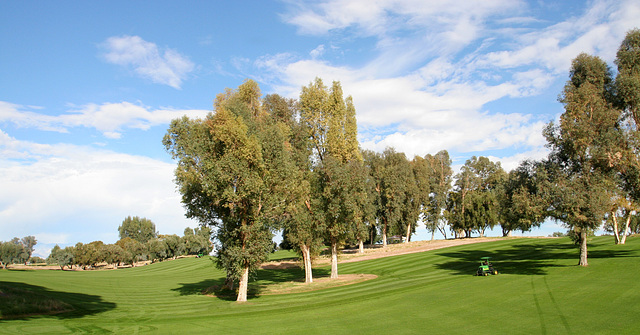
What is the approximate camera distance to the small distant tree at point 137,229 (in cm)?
14225

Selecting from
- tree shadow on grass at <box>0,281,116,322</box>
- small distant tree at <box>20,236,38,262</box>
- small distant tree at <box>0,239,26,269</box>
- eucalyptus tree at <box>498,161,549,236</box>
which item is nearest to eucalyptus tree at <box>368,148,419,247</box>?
eucalyptus tree at <box>498,161,549,236</box>

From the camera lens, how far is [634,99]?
29469 mm

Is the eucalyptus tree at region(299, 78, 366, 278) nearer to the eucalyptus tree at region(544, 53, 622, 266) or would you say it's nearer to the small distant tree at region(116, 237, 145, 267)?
the eucalyptus tree at region(544, 53, 622, 266)

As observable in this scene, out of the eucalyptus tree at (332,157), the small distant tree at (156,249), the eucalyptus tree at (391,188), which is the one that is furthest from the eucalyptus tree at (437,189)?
the small distant tree at (156,249)

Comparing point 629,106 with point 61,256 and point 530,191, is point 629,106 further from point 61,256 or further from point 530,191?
point 61,256

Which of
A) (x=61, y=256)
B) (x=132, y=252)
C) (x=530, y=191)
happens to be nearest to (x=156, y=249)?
(x=132, y=252)

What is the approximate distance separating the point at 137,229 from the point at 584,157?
15289 cm

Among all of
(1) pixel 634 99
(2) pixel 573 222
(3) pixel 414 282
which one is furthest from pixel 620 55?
(3) pixel 414 282

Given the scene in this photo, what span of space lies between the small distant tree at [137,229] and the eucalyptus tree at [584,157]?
147485 millimetres

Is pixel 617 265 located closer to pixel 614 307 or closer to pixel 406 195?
pixel 614 307

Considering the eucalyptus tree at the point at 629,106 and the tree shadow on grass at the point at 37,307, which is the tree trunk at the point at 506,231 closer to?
the eucalyptus tree at the point at 629,106

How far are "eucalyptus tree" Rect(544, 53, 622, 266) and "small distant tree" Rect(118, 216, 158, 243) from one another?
147m

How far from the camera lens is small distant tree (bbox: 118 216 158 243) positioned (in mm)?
142250

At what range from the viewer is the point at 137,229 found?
143875 mm
